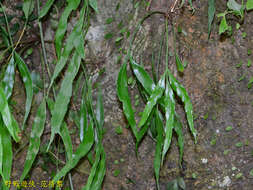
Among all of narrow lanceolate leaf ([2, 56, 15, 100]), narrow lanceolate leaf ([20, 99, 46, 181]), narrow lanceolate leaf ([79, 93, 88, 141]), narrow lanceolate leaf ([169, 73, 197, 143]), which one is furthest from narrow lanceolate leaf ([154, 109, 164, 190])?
narrow lanceolate leaf ([2, 56, 15, 100])

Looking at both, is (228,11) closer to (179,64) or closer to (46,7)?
(179,64)

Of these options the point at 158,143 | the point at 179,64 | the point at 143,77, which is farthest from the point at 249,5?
the point at 158,143

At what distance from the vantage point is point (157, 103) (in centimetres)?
97

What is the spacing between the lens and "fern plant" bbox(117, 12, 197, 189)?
877mm

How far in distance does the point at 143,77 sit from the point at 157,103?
3.6 inches

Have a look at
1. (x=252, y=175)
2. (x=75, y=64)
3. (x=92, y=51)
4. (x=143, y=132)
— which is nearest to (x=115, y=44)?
(x=92, y=51)

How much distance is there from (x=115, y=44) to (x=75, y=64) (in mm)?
213

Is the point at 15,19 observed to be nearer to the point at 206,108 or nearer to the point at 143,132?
the point at 143,132

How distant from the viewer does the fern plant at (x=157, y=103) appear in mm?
877

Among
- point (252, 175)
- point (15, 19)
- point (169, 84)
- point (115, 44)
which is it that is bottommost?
point (252, 175)

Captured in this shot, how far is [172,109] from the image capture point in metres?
0.89

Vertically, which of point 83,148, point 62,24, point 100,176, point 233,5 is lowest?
point 100,176

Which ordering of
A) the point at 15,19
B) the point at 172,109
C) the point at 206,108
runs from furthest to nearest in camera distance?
the point at 15,19
the point at 206,108
the point at 172,109

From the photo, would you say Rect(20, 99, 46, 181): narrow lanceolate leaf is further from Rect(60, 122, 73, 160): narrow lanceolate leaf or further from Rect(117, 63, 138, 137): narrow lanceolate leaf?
Rect(117, 63, 138, 137): narrow lanceolate leaf
